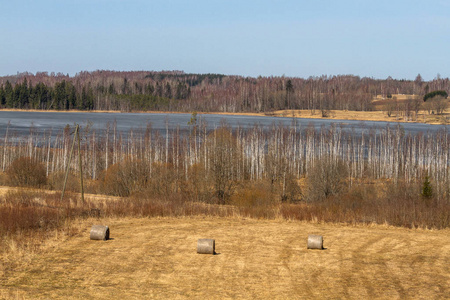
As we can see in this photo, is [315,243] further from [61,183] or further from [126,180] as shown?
[61,183]

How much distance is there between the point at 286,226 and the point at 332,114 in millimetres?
143257

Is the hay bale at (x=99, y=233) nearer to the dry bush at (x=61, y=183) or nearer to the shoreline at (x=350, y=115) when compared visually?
the dry bush at (x=61, y=183)

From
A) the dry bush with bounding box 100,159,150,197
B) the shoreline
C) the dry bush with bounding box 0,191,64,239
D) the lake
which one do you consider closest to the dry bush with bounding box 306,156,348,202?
the dry bush with bounding box 100,159,150,197

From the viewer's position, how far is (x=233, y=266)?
15336 mm

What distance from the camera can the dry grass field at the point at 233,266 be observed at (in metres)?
12.9

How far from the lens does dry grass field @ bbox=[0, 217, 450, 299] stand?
12891mm

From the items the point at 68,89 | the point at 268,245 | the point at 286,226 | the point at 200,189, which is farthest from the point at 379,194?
the point at 68,89

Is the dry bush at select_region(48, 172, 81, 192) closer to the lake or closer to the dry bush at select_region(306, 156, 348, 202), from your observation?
the dry bush at select_region(306, 156, 348, 202)

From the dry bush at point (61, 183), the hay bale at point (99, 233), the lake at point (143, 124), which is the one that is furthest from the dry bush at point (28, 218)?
the lake at point (143, 124)

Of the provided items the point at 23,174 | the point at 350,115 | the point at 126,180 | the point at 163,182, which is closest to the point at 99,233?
the point at 163,182

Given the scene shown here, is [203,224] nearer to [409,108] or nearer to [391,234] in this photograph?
[391,234]

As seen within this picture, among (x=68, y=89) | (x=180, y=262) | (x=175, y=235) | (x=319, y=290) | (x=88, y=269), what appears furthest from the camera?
(x=68, y=89)

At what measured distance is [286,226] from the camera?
21922 millimetres

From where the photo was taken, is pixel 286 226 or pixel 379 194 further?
pixel 379 194
